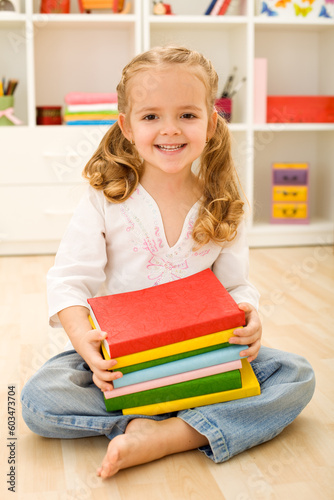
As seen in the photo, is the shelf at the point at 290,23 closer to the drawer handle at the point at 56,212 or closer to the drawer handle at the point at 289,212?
the drawer handle at the point at 289,212

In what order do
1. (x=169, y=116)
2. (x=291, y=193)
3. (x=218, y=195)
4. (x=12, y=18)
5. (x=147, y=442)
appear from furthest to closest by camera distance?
(x=291, y=193)
(x=12, y=18)
(x=218, y=195)
(x=169, y=116)
(x=147, y=442)

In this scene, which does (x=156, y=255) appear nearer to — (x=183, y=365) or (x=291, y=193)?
(x=183, y=365)

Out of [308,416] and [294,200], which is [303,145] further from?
[308,416]

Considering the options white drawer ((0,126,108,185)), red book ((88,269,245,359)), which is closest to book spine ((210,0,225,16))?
white drawer ((0,126,108,185))

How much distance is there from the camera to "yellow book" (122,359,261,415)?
931 millimetres

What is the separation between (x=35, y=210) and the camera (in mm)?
2395

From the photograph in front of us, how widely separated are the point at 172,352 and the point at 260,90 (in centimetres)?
183

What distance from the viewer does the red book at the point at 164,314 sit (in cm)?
90

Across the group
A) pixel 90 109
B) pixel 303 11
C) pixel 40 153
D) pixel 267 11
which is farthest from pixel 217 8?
pixel 40 153

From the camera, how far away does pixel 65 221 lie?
2.41 meters

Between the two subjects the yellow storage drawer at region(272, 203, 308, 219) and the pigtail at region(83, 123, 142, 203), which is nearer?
the pigtail at region(83, 123, 142, 203)

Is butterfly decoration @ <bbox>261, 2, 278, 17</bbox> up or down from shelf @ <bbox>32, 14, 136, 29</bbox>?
up

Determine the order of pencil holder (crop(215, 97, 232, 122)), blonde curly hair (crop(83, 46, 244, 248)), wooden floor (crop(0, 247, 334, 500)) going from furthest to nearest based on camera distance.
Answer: pencil holder (crop(215, 97, 232, 122)) → blonde curly hair (crop(83, 46, 244, 248)) → wooden floor (crop(0, 247, 334, 500))

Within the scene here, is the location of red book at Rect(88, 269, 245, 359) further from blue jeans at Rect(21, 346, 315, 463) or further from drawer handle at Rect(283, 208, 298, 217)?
drawer handle at Rect(283, 208, 298, 217)
